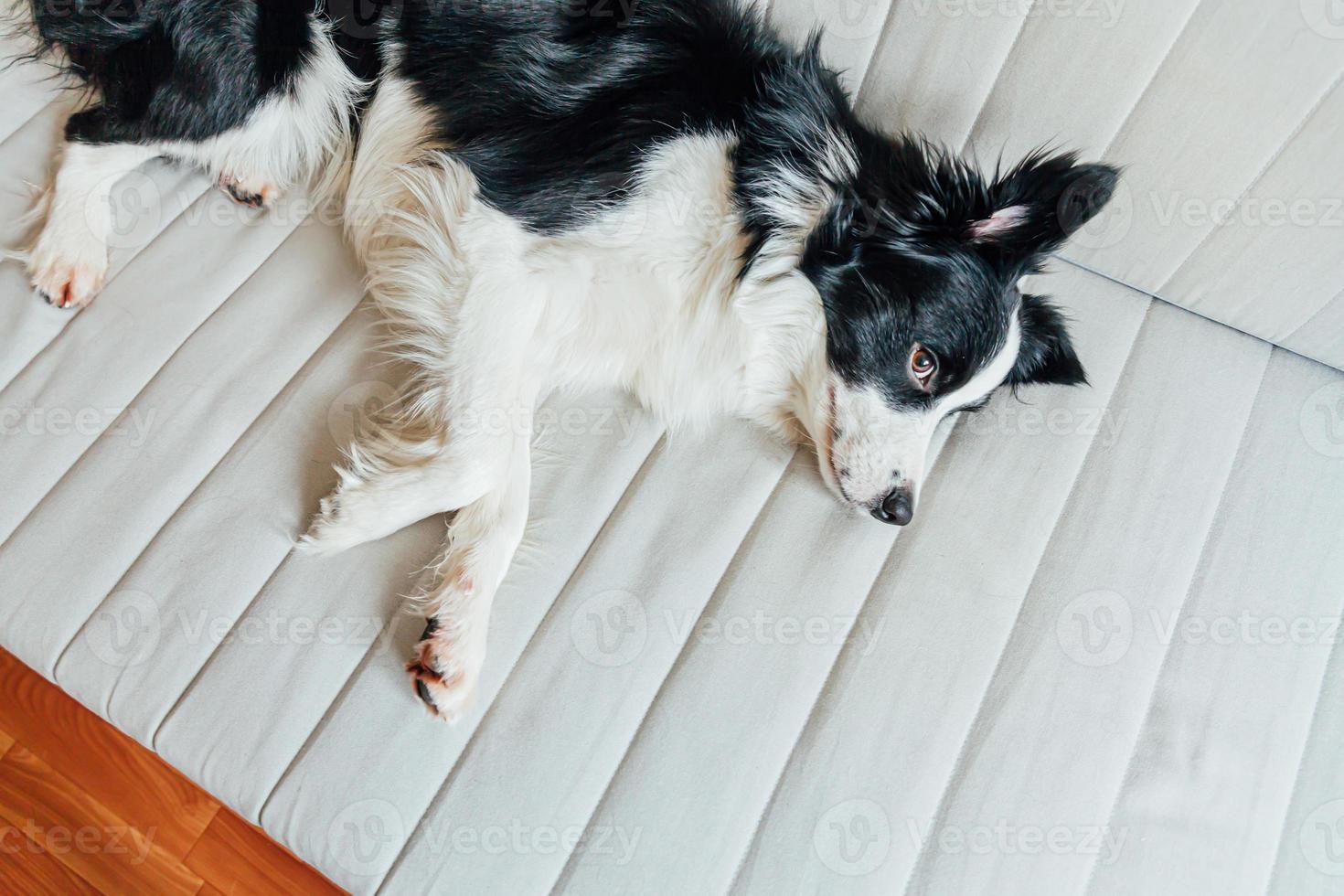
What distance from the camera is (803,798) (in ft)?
4.74

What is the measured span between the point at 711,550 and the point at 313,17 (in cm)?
137

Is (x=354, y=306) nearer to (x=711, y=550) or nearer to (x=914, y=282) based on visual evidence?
(x=711, y=550)

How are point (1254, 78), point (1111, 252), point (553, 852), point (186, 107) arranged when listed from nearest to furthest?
point (553, 852) < point (1254, 78) < point (186, 107) < point (1111, 252)

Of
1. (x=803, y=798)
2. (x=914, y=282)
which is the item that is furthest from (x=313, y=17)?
(x=803, y=798)

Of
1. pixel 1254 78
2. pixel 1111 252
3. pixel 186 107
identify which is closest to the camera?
pixel 1254 78
